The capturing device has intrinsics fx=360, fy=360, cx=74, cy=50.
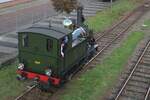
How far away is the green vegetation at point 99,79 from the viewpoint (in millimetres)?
16078

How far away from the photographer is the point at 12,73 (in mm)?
17969

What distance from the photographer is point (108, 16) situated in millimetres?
35781

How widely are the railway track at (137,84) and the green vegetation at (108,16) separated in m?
9.37

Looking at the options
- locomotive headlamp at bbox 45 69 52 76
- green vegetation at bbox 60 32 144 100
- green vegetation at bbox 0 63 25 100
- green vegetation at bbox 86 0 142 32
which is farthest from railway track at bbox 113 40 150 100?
green vegetation at bbox 86 0 142 32

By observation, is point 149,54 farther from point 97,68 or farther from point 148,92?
point 148,92

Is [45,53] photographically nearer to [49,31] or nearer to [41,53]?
[41,53]

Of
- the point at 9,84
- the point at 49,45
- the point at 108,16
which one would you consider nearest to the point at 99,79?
the point at 49,45

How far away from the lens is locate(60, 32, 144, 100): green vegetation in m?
16.1

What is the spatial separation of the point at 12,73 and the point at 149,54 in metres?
9.29

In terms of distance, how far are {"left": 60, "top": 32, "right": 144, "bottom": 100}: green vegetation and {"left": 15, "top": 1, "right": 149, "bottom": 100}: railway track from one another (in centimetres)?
59

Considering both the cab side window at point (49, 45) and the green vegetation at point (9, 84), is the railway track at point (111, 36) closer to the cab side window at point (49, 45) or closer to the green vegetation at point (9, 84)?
the green vegetation at point (9, 84)

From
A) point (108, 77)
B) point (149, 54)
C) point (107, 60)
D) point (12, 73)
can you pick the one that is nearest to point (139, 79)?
point (108, 77)

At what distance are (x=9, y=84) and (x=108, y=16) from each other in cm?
2065

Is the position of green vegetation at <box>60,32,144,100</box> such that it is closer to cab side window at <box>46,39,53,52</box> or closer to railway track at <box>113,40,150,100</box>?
railway track at <box>113,40,150,100</box>
